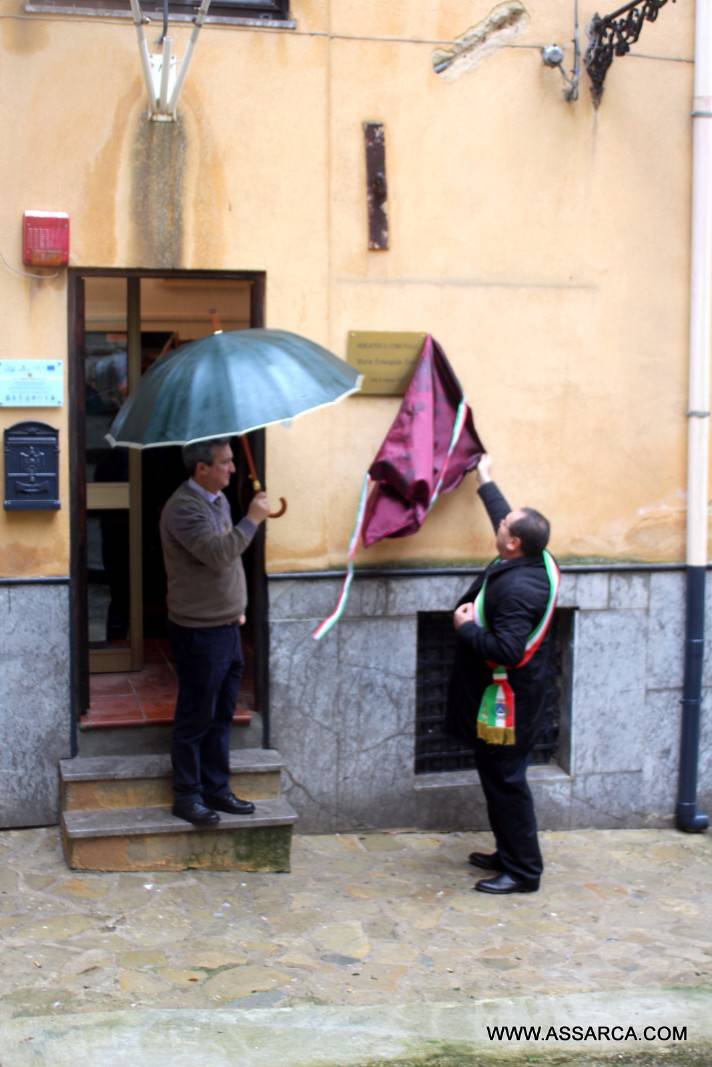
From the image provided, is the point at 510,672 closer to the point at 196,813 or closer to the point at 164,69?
the point at 196,813

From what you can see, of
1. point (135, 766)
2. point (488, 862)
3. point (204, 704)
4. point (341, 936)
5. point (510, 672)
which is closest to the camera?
point (341, 936)

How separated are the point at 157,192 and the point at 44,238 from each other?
58cm

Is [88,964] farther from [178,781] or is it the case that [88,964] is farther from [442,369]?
[442,369]

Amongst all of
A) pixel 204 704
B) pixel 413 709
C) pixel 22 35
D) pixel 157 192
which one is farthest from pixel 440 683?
pixel 22 35

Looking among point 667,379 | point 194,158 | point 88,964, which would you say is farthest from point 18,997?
point 667,379

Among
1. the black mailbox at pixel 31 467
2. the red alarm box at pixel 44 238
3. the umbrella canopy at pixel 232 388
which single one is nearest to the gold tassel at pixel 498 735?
the umbrella canopy at pixel 232 388

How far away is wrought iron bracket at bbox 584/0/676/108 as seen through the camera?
623cm

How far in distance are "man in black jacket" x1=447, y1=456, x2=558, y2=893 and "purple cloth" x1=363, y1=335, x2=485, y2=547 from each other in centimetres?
50

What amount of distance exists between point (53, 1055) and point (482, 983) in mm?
1668

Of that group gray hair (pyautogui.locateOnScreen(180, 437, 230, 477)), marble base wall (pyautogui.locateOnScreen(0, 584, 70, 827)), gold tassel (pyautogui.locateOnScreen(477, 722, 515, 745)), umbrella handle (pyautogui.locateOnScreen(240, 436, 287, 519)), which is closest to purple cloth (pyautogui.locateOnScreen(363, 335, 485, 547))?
umbrella handle (pyautogui.locateOnScreen(240, 436, 287, 519))

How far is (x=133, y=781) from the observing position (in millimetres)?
5918

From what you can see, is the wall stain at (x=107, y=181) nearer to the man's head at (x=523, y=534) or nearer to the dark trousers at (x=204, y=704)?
the dark trousers at (x=204, y=704)

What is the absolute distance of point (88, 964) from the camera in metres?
4.94

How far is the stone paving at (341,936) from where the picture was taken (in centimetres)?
476
